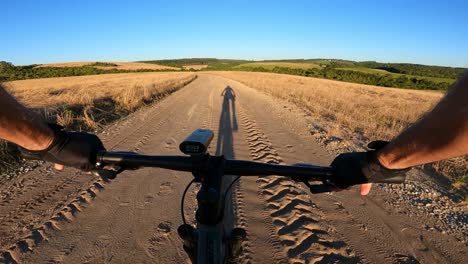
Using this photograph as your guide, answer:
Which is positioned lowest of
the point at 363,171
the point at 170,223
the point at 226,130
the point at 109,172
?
the point at 170,223

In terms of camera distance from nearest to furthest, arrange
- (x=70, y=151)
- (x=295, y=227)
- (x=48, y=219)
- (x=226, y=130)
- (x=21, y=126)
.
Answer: (x=21, y=126)
(x=70, y=151)
(x=295, y=227)
(x=48, y=219)
(x=226, y=130)

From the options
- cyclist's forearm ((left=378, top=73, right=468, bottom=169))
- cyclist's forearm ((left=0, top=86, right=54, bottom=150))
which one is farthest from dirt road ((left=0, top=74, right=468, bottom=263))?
cyclist's forearm ((left=378, top=73, right=468, bottom=169))

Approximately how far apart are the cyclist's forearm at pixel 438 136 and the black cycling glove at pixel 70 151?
1.39 m

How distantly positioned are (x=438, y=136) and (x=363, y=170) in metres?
0.41

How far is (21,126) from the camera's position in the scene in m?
1.29

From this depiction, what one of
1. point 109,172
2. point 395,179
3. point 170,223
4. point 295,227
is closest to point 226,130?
point 170,223

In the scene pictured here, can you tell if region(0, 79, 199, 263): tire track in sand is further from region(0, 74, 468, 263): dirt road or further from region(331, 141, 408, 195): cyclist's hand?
region(331, 141, 408, 195): cyclist's hand

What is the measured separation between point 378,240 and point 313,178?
2839 mm

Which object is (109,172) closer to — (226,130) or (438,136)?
(438,136)

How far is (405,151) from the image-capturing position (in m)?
1.22

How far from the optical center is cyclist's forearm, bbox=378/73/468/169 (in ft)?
3.13

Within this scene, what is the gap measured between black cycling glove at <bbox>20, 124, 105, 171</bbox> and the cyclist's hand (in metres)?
1.21

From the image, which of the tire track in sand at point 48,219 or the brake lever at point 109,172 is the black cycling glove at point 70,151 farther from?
the tire track in sand at point 48,219

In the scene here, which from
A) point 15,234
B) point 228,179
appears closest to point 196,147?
point 15,234
